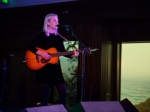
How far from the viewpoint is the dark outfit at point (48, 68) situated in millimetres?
2955

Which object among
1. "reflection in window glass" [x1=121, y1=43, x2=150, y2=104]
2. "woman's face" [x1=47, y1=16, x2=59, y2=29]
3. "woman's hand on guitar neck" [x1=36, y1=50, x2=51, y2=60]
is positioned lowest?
"reflection in window glass" [x1=121, y1=43, x2=150, y2=104]

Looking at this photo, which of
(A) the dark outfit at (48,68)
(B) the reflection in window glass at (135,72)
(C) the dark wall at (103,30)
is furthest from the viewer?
(B) the reflection in window glass at (135,72)

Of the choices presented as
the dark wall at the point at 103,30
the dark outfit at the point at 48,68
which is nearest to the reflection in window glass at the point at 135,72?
the dark wall at the point at 103,30

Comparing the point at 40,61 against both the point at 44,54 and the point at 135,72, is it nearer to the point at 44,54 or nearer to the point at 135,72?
the point at 44,54

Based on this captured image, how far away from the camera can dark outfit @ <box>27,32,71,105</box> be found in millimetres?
2955

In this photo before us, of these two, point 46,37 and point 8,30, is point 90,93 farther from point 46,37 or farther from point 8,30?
point 8,30

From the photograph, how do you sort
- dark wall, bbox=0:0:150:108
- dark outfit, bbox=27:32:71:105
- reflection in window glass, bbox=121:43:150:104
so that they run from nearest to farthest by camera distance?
dark outfit, bbox=27:32:71:105 → dark wall, bbox=0:0:150:108 → reflection in window glass, bbox=121:43:150:104

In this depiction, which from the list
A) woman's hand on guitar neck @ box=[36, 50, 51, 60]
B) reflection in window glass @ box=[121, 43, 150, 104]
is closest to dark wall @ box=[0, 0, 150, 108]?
reflection in window glass @ box=[121, 43, 150, 104]

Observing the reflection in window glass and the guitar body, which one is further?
the reflection in window glass

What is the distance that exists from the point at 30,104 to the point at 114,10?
295 cm

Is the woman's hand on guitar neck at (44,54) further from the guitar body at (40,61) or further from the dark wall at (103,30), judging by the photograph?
the dark wall at (103,30)

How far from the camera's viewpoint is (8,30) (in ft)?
19.4

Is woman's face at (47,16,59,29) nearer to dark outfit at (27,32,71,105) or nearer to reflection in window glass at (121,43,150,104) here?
dark outfit at (27,32,71,105)

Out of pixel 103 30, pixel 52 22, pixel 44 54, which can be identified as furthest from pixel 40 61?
pixel 103 30
